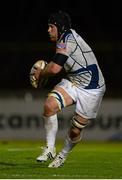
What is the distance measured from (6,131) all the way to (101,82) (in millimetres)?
10521

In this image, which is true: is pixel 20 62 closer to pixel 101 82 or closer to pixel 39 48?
pixel 39 48

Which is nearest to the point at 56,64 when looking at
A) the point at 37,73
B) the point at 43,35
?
the point at 37,73

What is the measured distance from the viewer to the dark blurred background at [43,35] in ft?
76.8

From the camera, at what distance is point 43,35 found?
26.1 metres

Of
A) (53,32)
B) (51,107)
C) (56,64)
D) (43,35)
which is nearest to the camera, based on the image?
(56,64)

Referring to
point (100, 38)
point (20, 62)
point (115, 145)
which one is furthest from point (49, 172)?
point (100, 38)

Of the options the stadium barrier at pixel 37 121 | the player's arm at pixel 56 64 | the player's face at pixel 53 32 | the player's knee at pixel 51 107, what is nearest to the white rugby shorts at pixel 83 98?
the player's knee at pixel 51 107

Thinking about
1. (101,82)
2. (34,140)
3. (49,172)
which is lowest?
(34,140)

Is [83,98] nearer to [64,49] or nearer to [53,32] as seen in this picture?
[64,49]

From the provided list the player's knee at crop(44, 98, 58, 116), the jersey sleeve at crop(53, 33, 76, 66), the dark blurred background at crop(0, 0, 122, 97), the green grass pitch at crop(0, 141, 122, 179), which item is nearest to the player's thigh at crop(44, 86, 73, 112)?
the player's knee at crop(44, 98, 58, 116)

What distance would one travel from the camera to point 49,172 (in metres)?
9.12

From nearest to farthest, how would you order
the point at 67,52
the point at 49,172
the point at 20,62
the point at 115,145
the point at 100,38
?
1. the point at 49,172
2. the point at 67,52
3. the point at 115,145
4. the point at 20,62
5. the point at 100,38

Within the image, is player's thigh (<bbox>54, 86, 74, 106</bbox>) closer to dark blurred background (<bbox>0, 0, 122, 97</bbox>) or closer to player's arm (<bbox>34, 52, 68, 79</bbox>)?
player's arm (<bbox>34, 52, 68, 79</bbox>)

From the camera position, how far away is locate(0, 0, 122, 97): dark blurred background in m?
23.4
